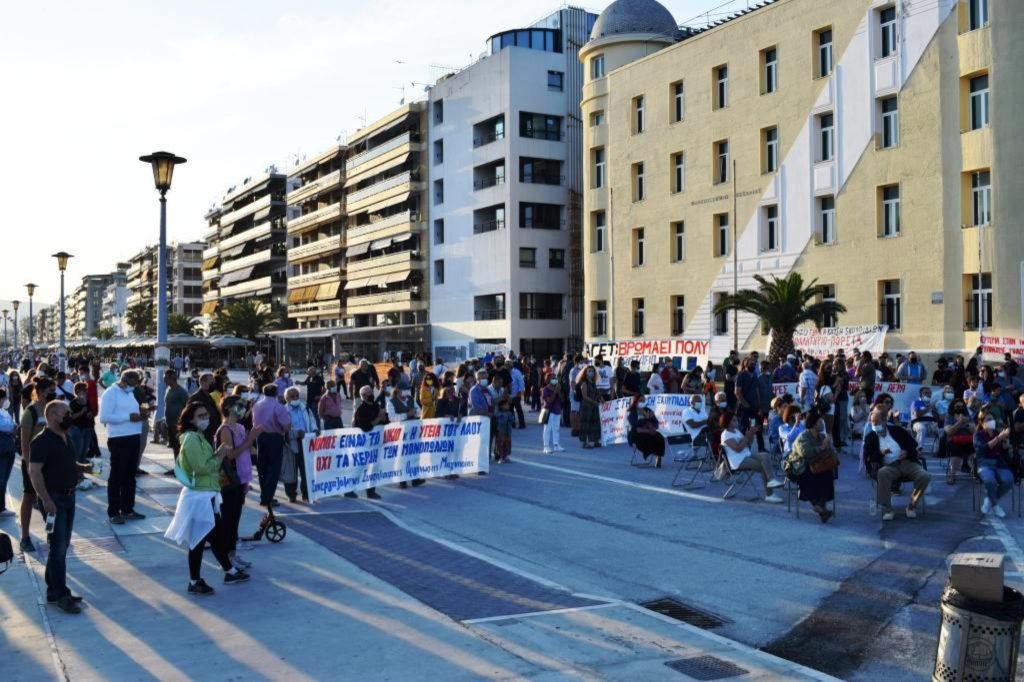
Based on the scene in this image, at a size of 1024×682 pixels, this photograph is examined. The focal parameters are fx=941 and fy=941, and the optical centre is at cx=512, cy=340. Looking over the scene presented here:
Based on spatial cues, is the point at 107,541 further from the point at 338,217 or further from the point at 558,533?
the point at 338,217

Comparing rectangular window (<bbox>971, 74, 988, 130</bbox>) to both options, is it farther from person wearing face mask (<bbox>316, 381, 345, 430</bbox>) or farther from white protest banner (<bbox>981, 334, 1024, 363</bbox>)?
person wearing face mask (<bbox>316, 381, 345, 430</bbox>)

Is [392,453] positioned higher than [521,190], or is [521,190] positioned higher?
[521,190]

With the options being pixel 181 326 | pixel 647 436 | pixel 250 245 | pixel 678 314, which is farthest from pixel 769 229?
pixel 181 326

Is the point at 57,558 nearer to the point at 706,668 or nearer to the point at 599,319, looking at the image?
the point at 706,668

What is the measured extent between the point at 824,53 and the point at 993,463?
85.6 feet

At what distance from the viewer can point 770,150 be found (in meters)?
37.2

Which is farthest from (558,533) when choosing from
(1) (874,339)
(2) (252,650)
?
(1) (874,339)

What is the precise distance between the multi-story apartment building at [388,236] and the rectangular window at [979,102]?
1529 inches

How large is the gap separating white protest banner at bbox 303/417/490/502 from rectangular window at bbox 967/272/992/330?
1972 centimetres

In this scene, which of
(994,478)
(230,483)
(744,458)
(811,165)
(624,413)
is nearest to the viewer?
(230,483)

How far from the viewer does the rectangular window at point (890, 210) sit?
32250mm

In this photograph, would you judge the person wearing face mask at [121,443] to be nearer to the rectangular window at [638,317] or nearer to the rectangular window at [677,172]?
the rectangular window at [677,172]

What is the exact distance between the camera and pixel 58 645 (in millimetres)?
7094

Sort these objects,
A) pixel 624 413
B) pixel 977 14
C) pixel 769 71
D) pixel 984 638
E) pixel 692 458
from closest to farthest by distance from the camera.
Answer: pixel 984 638
pixel 692 458
pixel 624 413
pixel 977 14
pixel 769 71
